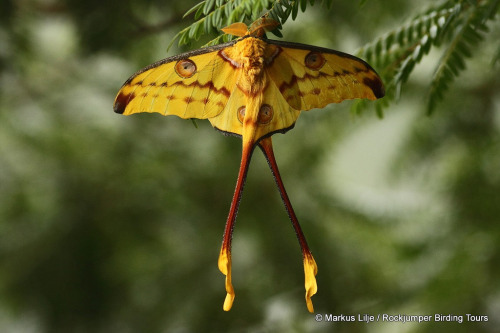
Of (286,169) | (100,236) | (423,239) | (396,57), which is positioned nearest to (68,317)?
(100,236)

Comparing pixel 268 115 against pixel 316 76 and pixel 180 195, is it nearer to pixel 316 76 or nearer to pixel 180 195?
pixel 316 76

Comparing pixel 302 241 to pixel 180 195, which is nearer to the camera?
pixel 302 241

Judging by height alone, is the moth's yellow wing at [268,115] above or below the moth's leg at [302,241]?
above

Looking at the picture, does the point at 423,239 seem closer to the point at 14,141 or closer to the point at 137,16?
the point at 137,16

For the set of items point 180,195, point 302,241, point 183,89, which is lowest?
point 180,195

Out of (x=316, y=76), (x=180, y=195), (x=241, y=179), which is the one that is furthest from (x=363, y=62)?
(x=180, y=195)

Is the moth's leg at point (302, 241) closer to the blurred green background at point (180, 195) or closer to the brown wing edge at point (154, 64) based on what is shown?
the brown wing edge at point (154, 64)

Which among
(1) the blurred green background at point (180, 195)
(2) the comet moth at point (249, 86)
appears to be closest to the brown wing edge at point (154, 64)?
(2) the comet moth at point (249, 86)

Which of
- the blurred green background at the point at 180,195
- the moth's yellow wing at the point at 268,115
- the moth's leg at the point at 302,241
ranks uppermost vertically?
the moth's yellow wing at the point at 268,115
